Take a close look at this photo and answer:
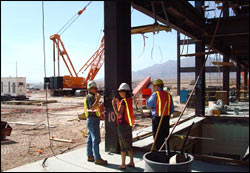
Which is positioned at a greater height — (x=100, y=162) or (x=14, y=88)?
(x=14, y=88)

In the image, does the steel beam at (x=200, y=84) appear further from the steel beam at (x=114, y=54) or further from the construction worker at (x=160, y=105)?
the construction worker at (x=160, y=105)

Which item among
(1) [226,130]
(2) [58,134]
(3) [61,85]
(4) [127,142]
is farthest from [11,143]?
(3) [61,85]

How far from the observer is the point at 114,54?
19.8 feet

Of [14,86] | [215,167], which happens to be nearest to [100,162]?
[215,167]

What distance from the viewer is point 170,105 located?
233 inches

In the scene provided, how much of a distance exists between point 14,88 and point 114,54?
27.1 meters

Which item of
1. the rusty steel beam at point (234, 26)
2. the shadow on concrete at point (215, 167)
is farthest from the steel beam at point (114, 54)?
the rusty steel beam at point (234, 26)

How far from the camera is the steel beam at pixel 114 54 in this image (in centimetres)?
604

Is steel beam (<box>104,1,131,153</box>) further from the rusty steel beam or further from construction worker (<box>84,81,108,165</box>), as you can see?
the rusty steel beam

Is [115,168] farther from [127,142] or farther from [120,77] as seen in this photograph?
[120,77]

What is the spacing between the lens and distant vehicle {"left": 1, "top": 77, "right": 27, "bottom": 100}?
96.6 ft

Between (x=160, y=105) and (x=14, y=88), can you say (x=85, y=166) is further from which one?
(x=14, y=88)

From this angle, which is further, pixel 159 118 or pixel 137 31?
pixel 137 31

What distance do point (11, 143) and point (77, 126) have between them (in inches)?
157
